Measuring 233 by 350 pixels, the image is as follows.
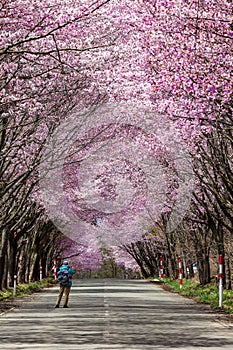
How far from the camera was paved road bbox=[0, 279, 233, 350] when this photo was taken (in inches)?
571

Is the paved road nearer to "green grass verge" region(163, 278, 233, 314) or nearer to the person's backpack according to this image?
"green grass verge" region(163, 278, 233, 314)

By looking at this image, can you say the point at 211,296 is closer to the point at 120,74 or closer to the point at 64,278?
the point at 64,278

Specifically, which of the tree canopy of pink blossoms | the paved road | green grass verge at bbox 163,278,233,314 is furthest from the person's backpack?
green grass verge at bbox 163,278,233,314

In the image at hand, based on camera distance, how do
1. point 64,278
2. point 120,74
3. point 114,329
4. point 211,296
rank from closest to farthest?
1. point 114,329
2. point 120,74
3. point 64,278
4. point 211,296

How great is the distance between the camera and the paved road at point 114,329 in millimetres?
14516

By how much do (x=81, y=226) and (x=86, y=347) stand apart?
199ft

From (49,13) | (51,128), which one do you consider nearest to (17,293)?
(51,128)

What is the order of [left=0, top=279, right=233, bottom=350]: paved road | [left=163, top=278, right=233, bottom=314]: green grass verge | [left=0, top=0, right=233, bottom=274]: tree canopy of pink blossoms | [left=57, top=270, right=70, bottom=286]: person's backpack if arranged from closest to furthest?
[left=0, top=279, right=233, bottom=350]: paved road, [left=0, top=0, right=233, bottom=274]: tree canopy of pink blossoms, [left=163, top=278, right=233, bottom=314]: green grass verge, [left=57, top=270, right=70, bottom=286]: person's backpack

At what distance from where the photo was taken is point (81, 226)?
74.6m

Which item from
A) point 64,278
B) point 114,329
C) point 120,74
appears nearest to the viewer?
point 114,329

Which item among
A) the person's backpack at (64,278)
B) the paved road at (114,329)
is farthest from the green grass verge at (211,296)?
the person's backpack at (64,278)

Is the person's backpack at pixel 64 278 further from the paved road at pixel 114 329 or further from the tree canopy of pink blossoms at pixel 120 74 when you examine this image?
the tree canopy of pink blossoms at pixel 120 74

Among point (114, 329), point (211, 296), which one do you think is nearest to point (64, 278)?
point (211, 296)

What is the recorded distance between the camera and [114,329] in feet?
57.9
